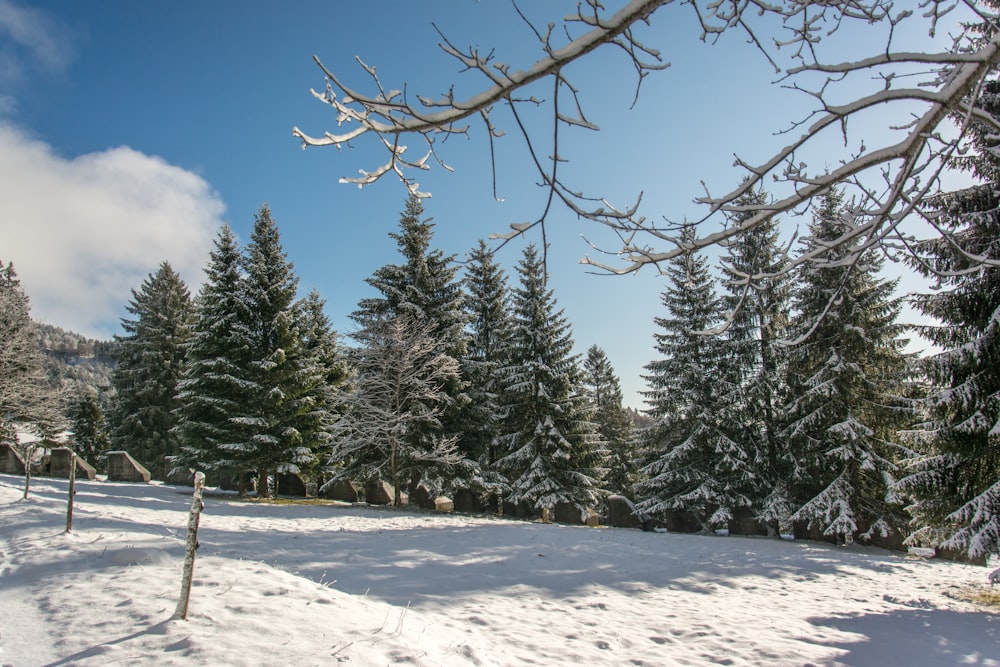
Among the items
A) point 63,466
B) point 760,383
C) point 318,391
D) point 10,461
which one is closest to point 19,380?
point 10,461

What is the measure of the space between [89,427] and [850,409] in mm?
40988

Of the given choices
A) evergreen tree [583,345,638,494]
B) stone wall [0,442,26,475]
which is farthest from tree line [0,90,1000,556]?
evergreen tree [583,345,638,494]

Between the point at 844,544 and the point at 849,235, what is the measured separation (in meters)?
15.5

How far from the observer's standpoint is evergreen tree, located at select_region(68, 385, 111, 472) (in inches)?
1296

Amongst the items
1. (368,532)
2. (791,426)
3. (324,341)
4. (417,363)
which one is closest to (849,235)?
(368,532)

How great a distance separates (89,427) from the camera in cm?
3341

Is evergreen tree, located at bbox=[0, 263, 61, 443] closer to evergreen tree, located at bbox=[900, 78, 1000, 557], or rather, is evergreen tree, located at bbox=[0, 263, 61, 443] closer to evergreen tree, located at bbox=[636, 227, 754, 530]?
evergreen tree, located at bbox=[636, 227, 754, 530]

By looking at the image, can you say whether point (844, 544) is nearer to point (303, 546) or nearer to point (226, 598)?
point (303, 546)

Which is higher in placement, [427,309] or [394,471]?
[427,309]

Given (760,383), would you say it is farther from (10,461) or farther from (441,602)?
(10,461)

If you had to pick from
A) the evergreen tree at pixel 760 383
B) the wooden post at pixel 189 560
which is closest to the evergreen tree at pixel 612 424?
the evergreen tree at pixel 760 383

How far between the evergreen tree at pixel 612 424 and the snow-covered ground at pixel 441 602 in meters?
18.7

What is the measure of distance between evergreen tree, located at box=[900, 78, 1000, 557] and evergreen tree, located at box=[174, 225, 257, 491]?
17.5m

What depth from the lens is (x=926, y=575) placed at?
9.94 meters
